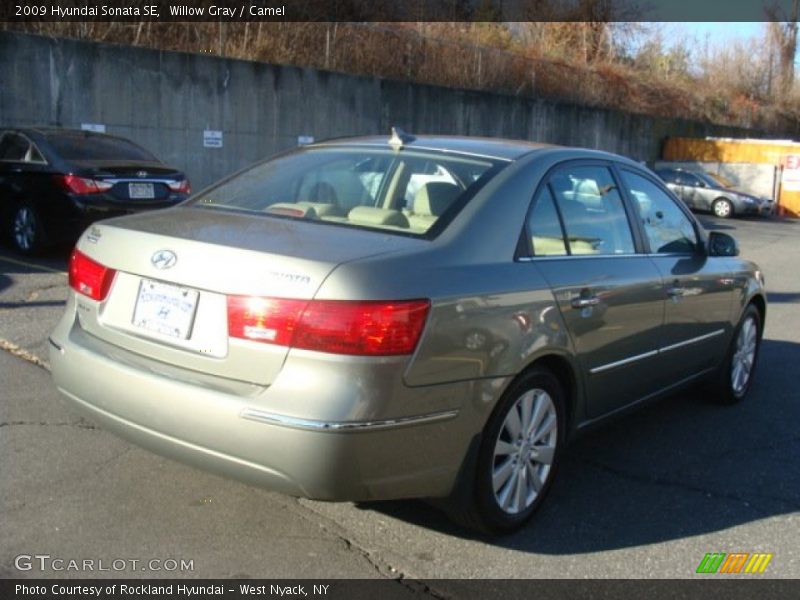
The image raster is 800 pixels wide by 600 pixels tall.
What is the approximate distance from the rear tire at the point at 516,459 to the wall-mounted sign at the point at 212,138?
14.2 meters

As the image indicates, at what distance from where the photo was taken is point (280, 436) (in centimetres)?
292

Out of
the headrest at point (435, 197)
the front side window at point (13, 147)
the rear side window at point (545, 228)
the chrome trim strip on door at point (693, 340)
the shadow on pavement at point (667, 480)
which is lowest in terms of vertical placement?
the shadow on pavement at point (667, 480)

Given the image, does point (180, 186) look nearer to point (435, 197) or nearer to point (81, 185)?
point (81, 185)

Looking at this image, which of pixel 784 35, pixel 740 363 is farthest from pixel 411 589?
pixel 784 35

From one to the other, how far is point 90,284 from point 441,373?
158 cm

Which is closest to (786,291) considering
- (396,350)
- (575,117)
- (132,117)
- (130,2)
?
(396,350)

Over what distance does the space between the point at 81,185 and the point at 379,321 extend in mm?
7118

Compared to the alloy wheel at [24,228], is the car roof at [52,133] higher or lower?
higher

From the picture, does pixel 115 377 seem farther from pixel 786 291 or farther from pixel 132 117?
pixel 132 117

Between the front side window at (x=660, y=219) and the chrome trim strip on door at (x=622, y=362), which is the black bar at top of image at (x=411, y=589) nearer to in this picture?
the chrome trim strip on door at (x=622, y=362)

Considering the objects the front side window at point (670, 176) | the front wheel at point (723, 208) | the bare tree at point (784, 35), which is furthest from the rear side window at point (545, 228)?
the bare tree at point (784, 35)

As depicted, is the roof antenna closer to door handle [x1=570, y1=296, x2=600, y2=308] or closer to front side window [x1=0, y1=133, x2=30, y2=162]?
door handle [x1=570, y1=296, x2=600, y2=308]

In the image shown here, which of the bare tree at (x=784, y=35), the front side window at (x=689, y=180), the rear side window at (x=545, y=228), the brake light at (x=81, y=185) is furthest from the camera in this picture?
the bare tree at (x=784, y=35)

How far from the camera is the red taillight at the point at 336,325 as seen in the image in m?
2.91
